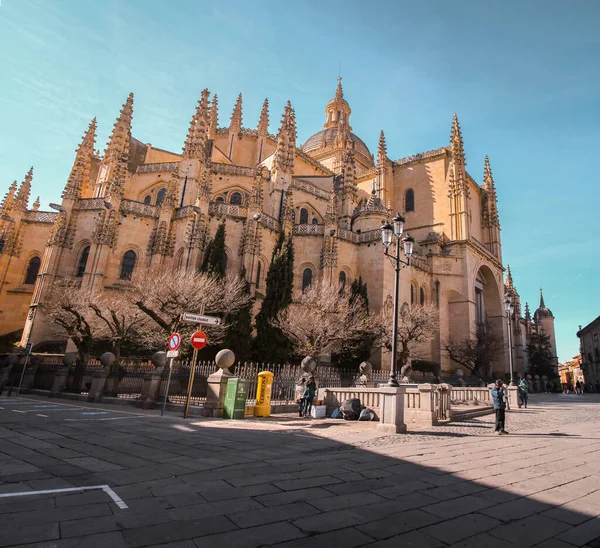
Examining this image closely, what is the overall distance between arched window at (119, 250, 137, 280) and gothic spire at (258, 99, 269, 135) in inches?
774

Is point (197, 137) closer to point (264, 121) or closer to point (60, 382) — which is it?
point (264, 121)

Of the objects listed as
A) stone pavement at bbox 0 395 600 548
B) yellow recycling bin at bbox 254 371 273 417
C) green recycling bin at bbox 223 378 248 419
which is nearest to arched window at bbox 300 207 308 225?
yellow recycling bin at bbox 254 371 273 417

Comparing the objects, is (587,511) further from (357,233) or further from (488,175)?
(488,175)

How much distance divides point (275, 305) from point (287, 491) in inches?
828

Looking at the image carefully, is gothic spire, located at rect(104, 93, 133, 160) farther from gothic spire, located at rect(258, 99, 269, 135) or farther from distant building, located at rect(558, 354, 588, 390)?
distant building, located at rect(558, 354, 588, 390)

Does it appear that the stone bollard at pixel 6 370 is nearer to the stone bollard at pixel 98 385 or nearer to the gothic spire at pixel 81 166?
the stone bollard at pixel 98 385

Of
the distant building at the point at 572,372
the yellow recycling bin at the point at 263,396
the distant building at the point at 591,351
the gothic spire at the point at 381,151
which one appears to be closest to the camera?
the yellow recycling bin at the point at 263,396

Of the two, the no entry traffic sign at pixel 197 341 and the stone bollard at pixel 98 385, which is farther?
the stone bollard at pixel 98 385

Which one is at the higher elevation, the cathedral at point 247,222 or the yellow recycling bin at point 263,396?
the cathedral at point 247,222

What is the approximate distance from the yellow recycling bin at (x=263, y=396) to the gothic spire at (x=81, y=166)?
22.9 metres

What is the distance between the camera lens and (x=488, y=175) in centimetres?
4769

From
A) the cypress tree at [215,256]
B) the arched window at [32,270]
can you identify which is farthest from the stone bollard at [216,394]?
the arched window at [32,270]

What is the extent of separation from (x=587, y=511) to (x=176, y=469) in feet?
14.6

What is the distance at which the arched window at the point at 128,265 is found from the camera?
26875mm
